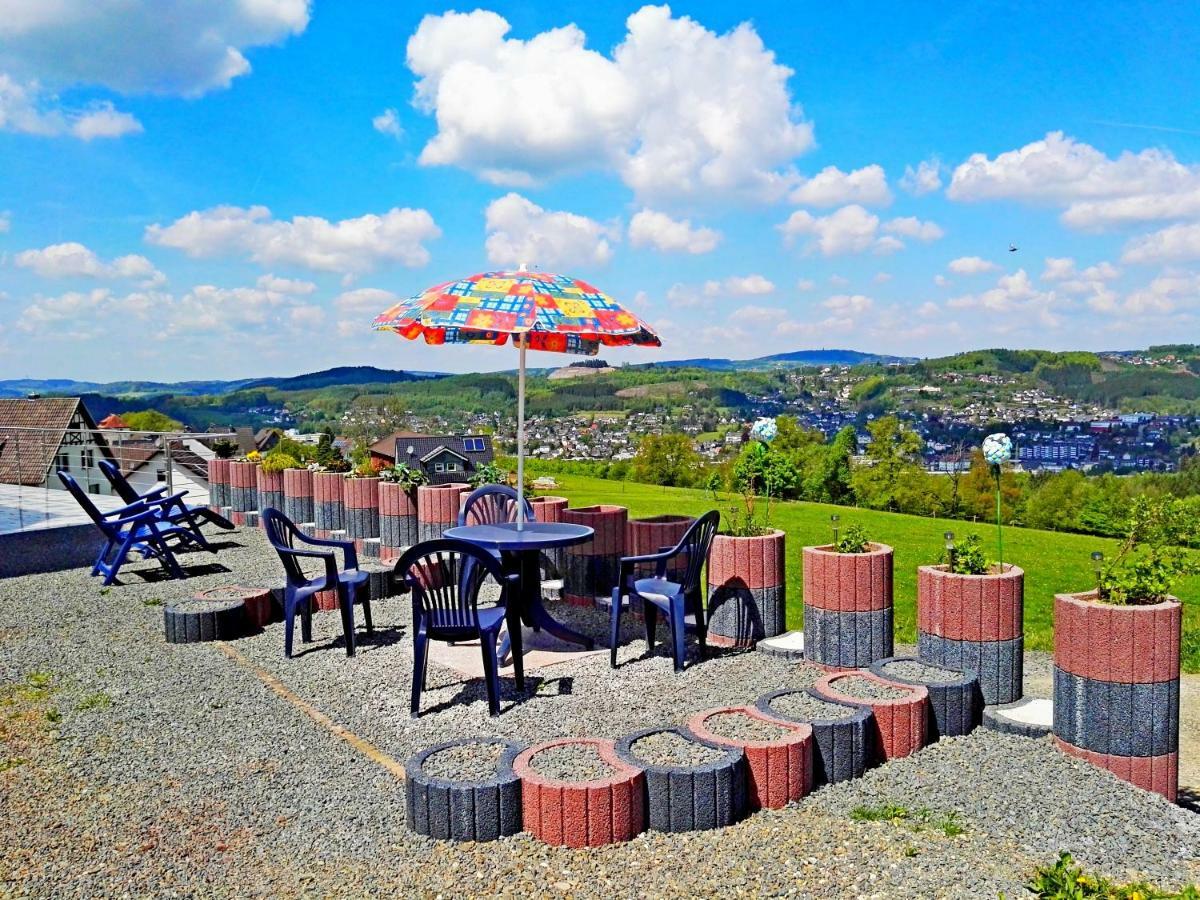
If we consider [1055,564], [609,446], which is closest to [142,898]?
[1055,564]

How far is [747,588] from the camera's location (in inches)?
211

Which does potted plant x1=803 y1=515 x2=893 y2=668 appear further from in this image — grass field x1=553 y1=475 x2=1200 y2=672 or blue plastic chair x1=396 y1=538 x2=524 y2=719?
blue plastic chair x1=396 y1=538 x2=524 y2=719

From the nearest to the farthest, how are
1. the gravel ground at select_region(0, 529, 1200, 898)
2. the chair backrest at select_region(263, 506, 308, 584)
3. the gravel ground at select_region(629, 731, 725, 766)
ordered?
the gravel ground at select_region(0, 529, 1200, 898)
the gravel ground at select_region(629, 731, 725, 766)
the chair backrest at select_region(263, 506, 308, 584)

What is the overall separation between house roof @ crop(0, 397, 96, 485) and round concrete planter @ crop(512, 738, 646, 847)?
35.0ft

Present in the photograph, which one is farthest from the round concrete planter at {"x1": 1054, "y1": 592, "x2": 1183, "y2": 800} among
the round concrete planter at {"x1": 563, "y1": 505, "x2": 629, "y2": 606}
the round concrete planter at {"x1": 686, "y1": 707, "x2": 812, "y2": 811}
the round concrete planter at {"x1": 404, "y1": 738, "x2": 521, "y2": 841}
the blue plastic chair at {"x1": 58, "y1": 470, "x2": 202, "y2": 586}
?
the blue plastic chair at {"x1": 58, "y1": 470, "x2": 202, "y2": 586}

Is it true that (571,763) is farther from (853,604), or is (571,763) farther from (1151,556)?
(1151,556)

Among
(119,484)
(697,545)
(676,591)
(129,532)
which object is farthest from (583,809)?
(119,484)

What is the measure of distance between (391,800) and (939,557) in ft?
30.5

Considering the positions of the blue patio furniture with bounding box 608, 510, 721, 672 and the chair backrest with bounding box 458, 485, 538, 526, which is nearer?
the blue patio furniture with bounding box 608, 510, 721, 672

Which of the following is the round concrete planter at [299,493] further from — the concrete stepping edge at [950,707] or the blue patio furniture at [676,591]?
the concrete stepping edge at [950,707]

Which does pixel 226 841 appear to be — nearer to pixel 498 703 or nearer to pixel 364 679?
pixel 498 703

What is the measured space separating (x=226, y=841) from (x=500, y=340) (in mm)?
3819

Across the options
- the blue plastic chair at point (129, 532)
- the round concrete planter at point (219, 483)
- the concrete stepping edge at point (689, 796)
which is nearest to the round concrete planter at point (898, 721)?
the concrete stepping edge at point (689, 796)

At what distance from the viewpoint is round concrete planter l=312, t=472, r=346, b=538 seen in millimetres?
9445
